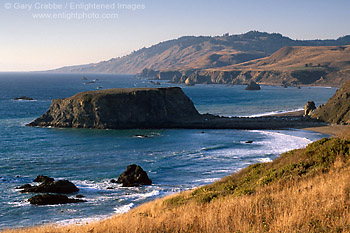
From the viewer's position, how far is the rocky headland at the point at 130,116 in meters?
80.4

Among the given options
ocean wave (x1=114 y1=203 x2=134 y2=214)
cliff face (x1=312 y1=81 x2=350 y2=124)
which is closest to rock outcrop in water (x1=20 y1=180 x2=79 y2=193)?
ocean wave (x1=114 y1=203 x2=134 y2=214)

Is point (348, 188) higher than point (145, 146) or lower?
higher

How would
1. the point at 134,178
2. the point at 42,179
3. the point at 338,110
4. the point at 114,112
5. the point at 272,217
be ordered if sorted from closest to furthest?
1. the point at 272,217
2. the point at 134,178
3. the point at 42,179
4. the point at 114,112
5. the point at 338,110

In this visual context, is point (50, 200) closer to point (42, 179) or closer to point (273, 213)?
point (42, 179)

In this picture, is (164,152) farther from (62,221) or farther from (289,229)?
(289,229)

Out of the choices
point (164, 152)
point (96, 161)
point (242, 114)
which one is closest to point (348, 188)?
point (96, 161)

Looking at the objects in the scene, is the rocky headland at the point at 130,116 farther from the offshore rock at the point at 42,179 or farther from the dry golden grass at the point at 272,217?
the dry golden grass at the point at 272,217

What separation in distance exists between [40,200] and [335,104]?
7242 centimetres

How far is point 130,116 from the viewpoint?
8181 cm

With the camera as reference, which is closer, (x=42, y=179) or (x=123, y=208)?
(x=123, y=208)

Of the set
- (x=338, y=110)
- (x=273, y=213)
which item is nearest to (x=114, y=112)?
(x=338, y=110)

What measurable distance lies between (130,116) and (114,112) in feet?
11.3

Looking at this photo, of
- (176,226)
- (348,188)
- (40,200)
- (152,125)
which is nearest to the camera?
(176,226)

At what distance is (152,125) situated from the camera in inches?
3204
